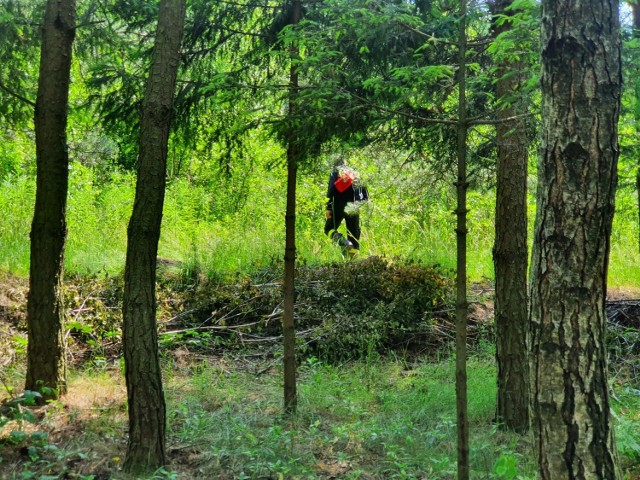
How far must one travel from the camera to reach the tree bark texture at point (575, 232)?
10.7 ft

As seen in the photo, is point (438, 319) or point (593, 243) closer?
point (593, 243)

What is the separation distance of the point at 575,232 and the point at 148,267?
9.03ft

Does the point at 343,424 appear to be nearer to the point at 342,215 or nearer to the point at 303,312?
the point at 303,312

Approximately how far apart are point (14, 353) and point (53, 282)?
181 cm

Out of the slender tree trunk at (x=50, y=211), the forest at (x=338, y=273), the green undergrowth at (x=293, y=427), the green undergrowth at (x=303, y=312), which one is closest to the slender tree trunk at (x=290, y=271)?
the forest at (x=338, y=273)

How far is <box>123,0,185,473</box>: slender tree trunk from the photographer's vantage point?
180 inches

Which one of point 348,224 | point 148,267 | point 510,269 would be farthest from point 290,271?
point 348,224

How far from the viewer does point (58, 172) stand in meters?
5.86

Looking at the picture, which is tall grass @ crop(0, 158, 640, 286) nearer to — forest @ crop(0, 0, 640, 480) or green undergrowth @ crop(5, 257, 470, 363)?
forest @ crop(0, 0, 640, 480)

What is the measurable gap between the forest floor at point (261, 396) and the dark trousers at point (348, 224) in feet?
6.73

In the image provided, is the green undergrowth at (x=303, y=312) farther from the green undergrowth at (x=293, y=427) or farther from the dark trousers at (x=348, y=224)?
the dark trousers at (x=348, y=224)

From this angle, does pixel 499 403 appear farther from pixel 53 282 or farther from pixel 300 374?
pixel 53 282

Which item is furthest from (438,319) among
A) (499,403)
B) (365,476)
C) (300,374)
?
(365,476)

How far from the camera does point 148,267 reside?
460 centimetres
